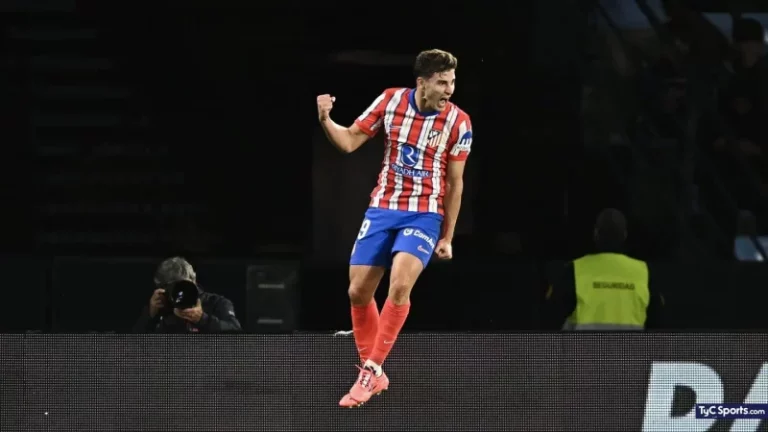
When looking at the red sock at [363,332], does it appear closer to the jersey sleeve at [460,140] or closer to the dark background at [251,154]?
the jersey sleeve at [460,140]

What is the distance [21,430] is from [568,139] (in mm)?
3173

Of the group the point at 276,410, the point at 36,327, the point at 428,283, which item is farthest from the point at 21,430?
the point at 428,283

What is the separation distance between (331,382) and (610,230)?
188cm

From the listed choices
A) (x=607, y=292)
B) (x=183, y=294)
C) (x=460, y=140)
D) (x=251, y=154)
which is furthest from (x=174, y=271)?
(x=607, y=292)

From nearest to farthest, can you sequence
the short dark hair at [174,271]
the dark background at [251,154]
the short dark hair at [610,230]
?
1. the short dark hair at [174,271]
2. the short dark hair at [610,230]
3. the dark background at [251,154]

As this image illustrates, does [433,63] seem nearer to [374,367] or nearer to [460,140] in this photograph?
[460,140]

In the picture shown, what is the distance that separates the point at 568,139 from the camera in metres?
9.78

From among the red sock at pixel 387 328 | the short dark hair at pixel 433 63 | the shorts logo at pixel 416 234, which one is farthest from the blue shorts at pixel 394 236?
the short dark hair at pixel 433 63

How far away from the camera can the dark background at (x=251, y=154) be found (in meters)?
9.66

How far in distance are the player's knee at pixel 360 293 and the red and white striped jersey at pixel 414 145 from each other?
344mm

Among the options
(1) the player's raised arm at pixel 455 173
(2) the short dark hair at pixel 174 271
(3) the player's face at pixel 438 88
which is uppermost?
(3) the player's face at pixel 438 88

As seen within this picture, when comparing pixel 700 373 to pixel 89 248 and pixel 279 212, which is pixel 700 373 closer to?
pixel 279 212

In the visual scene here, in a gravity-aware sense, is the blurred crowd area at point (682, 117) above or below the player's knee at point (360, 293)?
above

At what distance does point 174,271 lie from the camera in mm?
9250
